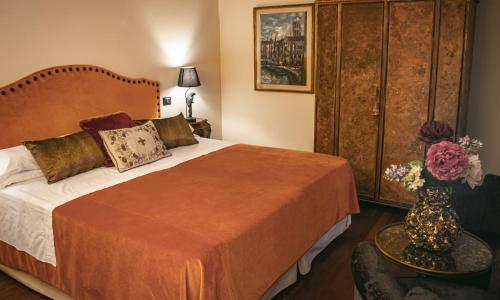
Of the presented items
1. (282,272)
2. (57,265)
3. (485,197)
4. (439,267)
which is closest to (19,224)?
(57,265)

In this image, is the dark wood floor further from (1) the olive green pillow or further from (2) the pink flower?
(1) the olive green pillow

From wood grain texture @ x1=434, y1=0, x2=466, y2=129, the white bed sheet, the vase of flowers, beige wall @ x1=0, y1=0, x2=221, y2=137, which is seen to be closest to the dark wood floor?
the white bed sheet

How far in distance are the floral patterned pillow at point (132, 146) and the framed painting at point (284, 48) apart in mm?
1945

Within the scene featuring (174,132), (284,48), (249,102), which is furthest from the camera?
(249,102)

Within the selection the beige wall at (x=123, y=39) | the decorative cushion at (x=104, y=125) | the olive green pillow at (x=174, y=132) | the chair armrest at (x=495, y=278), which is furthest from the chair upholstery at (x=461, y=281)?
the beige wall at (x=123, y=39)

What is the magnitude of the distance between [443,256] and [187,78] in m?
3.30

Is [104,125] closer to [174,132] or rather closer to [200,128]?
[174,132]

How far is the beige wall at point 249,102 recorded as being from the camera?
501 centimetres

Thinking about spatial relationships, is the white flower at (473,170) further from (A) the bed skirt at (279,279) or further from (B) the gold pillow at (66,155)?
(B) the gold pillow at (66,155)

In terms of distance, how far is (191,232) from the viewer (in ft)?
7.04

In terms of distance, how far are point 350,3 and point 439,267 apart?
8.78ft

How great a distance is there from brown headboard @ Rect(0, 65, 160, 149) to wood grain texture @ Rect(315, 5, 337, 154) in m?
1.75

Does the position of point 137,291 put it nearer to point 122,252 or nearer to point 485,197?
point 122,252

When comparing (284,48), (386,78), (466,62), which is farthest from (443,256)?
(284,48)
